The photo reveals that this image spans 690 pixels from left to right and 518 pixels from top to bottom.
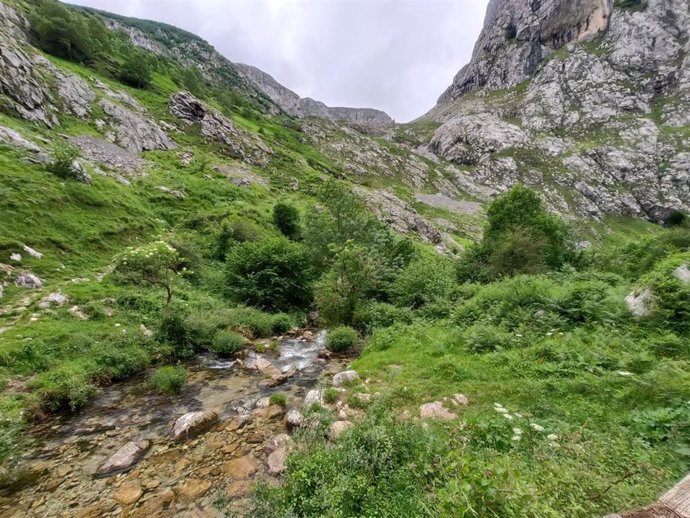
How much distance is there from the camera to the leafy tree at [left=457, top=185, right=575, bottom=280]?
1031 inches

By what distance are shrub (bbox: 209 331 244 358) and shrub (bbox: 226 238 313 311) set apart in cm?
727

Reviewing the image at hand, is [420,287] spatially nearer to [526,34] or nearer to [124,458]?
[124,458]

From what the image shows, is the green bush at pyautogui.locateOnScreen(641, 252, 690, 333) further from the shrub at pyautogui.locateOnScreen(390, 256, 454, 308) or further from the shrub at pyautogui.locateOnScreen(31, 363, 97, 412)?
the shrub at pyautogui.locateOnScreen(31, 363, 97, 412)

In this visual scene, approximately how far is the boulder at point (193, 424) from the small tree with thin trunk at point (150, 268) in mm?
7819

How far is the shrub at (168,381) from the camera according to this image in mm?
12758

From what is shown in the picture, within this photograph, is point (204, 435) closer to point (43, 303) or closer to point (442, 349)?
point (442, 349)

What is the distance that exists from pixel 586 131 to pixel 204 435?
533 ft

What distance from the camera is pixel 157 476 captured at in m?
8.16

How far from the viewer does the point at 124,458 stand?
8.80 metres

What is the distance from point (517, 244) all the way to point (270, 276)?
62.8 feet

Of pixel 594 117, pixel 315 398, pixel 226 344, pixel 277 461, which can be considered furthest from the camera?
pixel 594 117

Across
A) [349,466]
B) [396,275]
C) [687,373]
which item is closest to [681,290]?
[687,373]

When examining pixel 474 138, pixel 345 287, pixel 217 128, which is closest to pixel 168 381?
pixel 345 287

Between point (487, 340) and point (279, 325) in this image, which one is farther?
point (279, 325)
